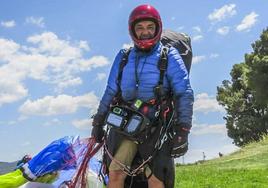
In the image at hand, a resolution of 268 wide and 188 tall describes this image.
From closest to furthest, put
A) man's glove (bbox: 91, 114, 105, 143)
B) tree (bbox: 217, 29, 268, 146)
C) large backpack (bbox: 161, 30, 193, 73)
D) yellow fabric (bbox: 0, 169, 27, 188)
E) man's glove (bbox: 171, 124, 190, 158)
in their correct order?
man's glove (bbox: 171, 124, 190, 158) < man's glove (bbox: 91, 114, 105, 143) < large backpack (bbox: 161, 30, 193, 73) < yellow fabric (bbox: 0, 169, 27, 188) < tree (bbox: 217, 29, 268, 146)

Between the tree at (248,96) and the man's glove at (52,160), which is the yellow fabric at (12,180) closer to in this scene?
the man's glove at (52,160)

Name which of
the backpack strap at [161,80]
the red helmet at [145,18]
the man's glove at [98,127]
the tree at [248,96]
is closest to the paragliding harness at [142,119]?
the backpack strap at [161,80]

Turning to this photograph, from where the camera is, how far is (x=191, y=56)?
579 centimetres

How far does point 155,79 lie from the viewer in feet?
16.8

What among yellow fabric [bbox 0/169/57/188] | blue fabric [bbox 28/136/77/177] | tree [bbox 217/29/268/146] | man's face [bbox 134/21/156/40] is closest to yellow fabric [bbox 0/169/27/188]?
yellow fabric [bbox 0/169/57/188]

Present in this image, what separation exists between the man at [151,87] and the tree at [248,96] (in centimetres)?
3093

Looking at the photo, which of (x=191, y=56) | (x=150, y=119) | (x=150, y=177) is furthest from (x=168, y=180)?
(x=191, y=56)

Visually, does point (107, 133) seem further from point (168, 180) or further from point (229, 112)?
point (229, 112)

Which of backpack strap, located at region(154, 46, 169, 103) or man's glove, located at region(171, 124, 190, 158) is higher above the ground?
backpack strap, located at region(154, 46, 169, 103)

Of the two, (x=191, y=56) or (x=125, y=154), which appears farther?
(x=191, y=56)

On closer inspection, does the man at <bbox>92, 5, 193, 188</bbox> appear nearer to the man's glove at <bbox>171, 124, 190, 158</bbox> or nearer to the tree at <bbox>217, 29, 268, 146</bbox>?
the man's glove at <bbox>171, 124, 190, 158</bbox>

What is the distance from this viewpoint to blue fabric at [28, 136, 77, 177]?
20.8ft

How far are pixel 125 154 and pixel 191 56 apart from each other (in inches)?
53.5

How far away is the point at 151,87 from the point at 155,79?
0.08 meters
